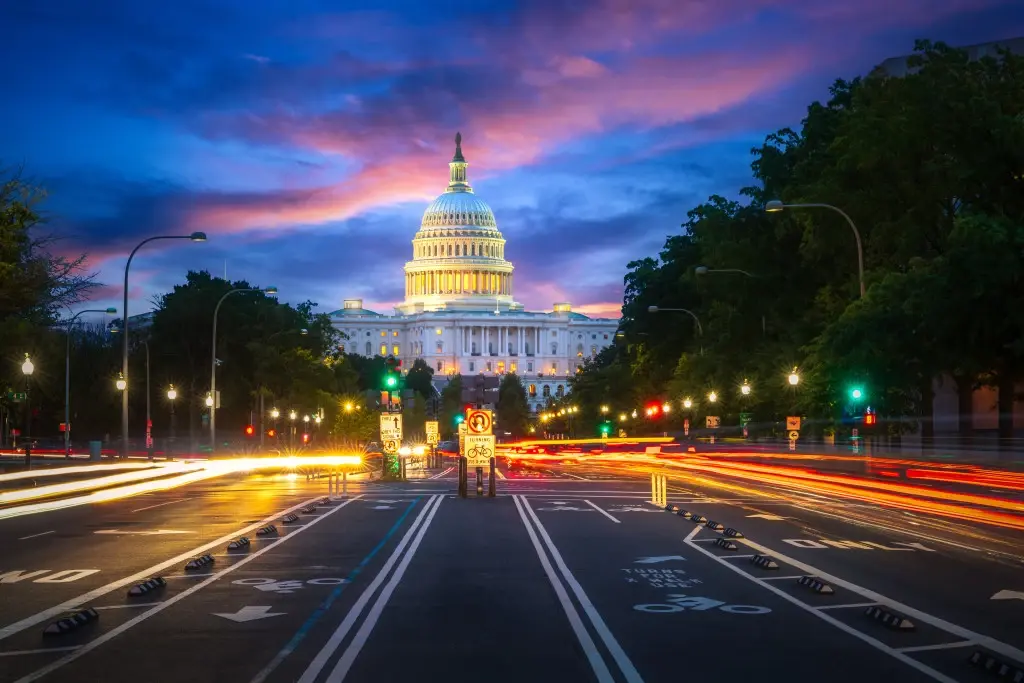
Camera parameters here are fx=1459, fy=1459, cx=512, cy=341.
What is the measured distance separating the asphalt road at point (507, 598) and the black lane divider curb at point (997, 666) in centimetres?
11

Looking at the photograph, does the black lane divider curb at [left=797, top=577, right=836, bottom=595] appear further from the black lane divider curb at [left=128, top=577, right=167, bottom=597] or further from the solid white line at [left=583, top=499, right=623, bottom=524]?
the solid white line at [left=583, top=499, right=623, bottom=524]

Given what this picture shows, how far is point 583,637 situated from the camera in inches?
552

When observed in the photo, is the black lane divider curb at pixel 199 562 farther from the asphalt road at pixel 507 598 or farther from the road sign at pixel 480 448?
the road sign at pixel 480 448

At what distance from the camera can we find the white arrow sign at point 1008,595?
17.0 metres

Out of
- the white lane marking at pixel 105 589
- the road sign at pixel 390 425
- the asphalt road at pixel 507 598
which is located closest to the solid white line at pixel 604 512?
the asphalt road at pixel 507 598

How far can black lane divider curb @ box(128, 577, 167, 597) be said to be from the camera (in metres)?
17.3

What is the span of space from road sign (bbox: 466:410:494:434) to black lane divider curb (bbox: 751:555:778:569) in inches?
728

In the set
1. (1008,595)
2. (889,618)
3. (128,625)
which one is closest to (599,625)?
(889,618)

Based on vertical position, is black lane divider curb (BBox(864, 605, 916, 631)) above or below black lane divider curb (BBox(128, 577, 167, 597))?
below

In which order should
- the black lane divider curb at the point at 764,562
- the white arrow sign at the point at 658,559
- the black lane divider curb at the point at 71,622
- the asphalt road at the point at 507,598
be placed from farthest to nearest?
the white arrow sign at the point at 658,559, the black lane divider curb at the point at 764,562, the black lane divider curb at the point at 71,622, the asphalt road at the point at 507,598

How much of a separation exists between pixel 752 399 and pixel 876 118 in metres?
28.6

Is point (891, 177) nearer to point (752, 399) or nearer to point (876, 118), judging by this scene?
point (876, 118)

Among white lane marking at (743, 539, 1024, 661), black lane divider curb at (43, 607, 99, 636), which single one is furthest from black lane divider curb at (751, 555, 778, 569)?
black lane divider curb at (43, 607, 99, 636)

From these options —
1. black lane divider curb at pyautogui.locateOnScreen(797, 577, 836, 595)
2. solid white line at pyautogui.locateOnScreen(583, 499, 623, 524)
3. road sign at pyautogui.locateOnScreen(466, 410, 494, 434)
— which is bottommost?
solid white line at pyautogui.locateOnScreen(583, 499, 623, 524)
